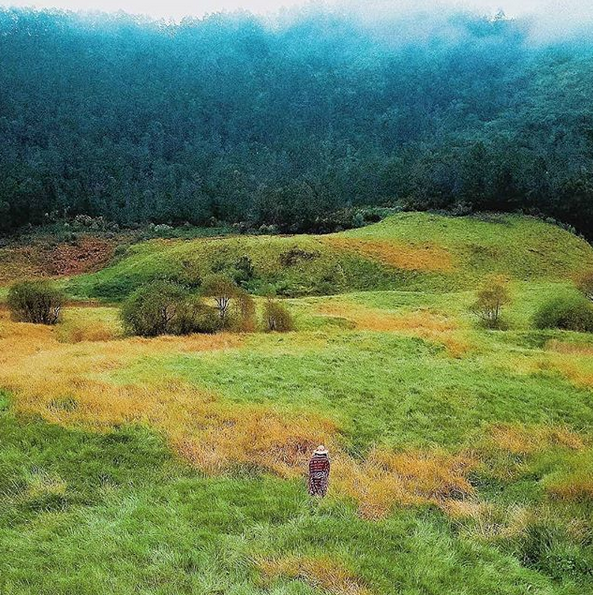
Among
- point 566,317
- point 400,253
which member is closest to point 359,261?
point 400,253

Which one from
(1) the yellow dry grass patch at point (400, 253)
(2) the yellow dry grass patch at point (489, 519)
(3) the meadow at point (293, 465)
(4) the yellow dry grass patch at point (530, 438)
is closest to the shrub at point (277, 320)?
(3) the meadow at point (293, 465)

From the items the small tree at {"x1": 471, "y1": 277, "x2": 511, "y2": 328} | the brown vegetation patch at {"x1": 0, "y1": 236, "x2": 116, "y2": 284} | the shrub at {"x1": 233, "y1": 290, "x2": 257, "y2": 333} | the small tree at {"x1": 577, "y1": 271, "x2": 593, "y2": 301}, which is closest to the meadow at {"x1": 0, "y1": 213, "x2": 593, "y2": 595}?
the shrub at {"x1": 233, "y1": 290, "x2": 257, "y2": 333}

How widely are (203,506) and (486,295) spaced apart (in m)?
35.3

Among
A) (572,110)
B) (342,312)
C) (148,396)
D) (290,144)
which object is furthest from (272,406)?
(572,110)

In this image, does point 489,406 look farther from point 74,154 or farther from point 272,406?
point 74,154

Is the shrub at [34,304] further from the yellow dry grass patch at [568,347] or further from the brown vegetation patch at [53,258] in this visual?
the yellow dry grass patch at [568,347]

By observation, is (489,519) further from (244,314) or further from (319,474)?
(244,314)

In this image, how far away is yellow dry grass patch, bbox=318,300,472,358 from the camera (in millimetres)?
30702

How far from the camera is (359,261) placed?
6756 centimetres

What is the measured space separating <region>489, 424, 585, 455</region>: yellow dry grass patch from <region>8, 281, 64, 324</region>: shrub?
34536mm

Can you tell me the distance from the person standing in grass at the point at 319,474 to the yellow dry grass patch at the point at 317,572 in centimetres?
231

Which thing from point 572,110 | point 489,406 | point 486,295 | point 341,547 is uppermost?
point 572,110

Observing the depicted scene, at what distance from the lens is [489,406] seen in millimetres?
18969

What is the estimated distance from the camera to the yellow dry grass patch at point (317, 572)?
7.98 metres
